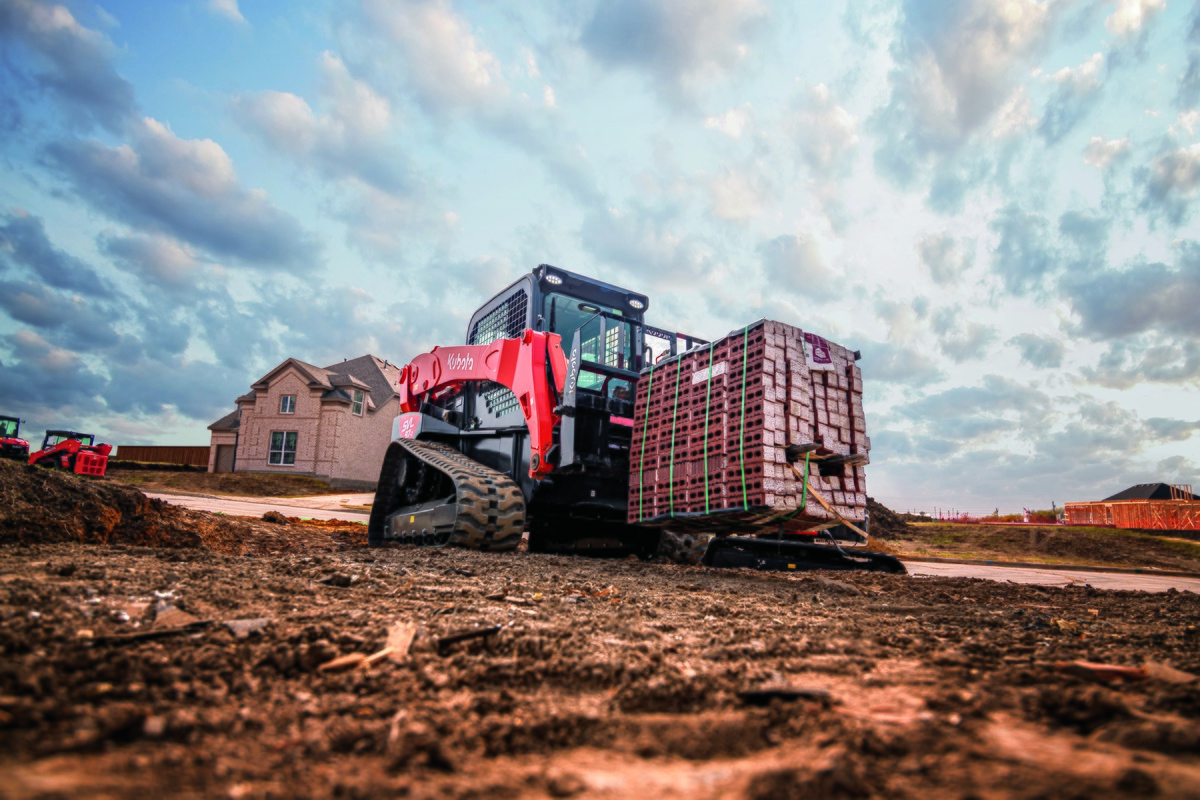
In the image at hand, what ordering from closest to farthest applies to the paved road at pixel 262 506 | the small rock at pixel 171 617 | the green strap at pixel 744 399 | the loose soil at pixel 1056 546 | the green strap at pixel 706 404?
1. the small rock at pixel 171 617
2. the green strap at pixel 744 399
3. the green strap at pixel 706 404
4. the loose soil at pixel 1056 546
5. the paved road at pixel 262 506

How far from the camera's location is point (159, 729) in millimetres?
1872

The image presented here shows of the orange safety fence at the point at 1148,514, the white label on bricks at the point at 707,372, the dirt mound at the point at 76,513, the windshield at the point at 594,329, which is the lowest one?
the dirt mound at the point at 76,513

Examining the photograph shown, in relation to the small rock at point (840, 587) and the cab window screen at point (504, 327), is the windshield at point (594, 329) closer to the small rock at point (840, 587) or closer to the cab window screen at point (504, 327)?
the cab window screen at point (504, 327)

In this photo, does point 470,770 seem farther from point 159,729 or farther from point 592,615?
point 592,615

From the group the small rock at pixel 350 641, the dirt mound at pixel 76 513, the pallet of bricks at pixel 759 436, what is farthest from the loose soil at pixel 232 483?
the small rock at pixel 350 641

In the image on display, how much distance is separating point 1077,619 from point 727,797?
4.76m

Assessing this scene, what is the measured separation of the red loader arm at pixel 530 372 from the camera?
8891 millimetres

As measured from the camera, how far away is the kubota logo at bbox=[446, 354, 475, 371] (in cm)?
1060

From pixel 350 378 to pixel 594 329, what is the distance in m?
32.1

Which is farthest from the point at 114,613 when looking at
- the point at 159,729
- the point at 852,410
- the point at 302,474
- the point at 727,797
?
the point at 302,474

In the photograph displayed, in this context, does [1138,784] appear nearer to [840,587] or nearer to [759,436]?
[840,587]

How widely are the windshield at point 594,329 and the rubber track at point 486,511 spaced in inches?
98.8

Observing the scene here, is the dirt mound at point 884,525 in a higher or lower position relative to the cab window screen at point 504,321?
lower

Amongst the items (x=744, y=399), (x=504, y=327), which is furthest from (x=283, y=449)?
(x=744, y=399)
